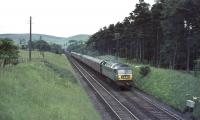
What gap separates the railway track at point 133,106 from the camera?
28859mm

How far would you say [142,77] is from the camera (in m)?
49.8

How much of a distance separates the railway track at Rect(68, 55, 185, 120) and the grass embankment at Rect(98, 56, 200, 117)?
4.85ft

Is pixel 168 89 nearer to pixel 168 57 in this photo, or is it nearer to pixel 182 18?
pixel 182 18

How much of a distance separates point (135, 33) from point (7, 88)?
60174mm

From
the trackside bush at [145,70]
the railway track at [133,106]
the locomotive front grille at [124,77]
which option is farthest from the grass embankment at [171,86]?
the locomotive front grille at [124,77]

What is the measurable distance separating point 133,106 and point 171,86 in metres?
8.14

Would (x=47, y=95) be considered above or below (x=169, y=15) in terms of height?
below

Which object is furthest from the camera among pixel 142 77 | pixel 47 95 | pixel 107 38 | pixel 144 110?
pixel 107 38

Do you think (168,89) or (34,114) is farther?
(168,89)

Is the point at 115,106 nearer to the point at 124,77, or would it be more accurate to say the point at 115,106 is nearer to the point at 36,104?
the point at 36,104

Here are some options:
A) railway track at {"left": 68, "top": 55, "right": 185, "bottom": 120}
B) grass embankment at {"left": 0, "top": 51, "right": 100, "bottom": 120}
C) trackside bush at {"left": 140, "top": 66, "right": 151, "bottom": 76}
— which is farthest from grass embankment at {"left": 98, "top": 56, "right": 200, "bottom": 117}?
grass embankment at {"left": 0, "top": 51, "right": 100, "bottom": 120}

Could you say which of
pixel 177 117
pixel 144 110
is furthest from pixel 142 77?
pixel 177 117

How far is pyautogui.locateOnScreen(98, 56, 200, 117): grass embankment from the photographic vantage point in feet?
112

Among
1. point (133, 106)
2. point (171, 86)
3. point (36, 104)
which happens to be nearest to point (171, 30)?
point (171, 86)
